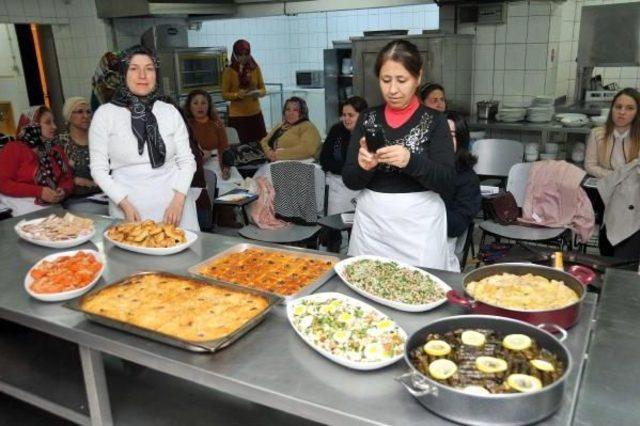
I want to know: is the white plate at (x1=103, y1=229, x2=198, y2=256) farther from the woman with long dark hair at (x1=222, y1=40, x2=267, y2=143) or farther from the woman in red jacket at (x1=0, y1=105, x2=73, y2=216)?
the woman with long dark hair at (x1=222, y1=40, x2=267, y2=143)

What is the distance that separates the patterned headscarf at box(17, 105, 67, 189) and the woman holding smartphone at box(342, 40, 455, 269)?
116 inches

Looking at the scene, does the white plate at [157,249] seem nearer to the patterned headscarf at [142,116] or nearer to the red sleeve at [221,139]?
the patterned headscarf at [142,116]

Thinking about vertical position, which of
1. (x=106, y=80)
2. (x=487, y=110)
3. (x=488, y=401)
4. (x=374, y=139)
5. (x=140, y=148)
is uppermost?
(x=106, y=80)


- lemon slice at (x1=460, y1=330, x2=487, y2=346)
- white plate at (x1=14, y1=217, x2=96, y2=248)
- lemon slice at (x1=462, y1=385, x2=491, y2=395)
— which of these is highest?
lemon slice at (x1=460, y1=330, x2=487, y2=346)

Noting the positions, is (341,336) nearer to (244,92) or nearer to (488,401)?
(488,401)

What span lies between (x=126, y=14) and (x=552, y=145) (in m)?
4.58

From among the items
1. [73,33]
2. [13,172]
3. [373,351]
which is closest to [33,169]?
[13,172]

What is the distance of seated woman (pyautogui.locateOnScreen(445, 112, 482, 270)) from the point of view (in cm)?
305

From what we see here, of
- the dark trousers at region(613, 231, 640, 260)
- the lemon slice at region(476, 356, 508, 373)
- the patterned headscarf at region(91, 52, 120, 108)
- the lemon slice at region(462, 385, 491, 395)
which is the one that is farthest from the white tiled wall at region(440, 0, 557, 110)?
the lemon slice at region(462, 385, 491, 395)

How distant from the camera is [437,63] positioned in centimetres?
545

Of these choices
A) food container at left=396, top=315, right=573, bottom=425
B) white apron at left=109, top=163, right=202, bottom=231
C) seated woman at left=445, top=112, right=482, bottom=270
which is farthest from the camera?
seated woman at left=445, top=112, right=482, bottom=270

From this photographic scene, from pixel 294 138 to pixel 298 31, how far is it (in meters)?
5.04

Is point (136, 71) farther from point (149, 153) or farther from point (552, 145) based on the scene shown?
point (552, 145)

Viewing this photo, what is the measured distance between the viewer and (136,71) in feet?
8.55
